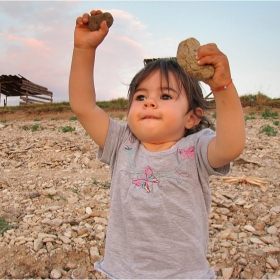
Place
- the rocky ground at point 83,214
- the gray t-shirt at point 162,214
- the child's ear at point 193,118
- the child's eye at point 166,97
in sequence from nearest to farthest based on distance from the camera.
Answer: the gray t-shirt at point 162,214 < the child's eye at point 166,97 < the child's ear at point 193,118 < the rocky ground at point 83,214

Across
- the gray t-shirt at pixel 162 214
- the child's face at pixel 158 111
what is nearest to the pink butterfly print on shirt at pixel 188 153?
the gray t-shirt at pixel 162 214

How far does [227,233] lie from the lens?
10.9ft

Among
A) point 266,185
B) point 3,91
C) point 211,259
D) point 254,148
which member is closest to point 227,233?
point 211,259

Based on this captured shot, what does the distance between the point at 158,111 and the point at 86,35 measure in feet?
1.92

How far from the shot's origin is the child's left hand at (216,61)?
1408mm

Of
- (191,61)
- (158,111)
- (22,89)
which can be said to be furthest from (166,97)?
(22,89)

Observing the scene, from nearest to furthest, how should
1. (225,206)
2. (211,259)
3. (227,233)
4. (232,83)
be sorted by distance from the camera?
1. (232,83)
2. (211,259)
3. (227,233)
4. (225,206)

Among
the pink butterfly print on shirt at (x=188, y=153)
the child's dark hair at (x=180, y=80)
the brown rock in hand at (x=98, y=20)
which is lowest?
the pink butterfly print on shirt at (x=188, y=153)

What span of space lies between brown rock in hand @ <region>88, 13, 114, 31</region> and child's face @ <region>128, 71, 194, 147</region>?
0.38 meters

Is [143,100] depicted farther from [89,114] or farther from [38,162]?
[38,162]

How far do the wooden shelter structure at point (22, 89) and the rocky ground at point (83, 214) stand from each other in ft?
50.6

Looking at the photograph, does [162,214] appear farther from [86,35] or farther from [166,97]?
[86,35]

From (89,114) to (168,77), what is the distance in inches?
20.0

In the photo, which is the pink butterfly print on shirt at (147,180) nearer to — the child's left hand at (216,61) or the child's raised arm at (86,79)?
the child's raised arm at (86,79)
